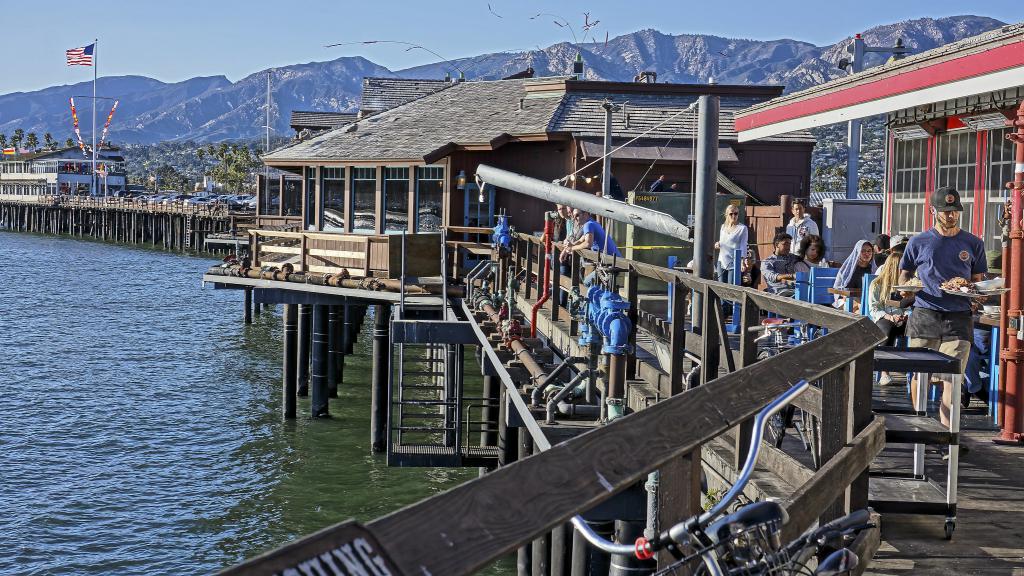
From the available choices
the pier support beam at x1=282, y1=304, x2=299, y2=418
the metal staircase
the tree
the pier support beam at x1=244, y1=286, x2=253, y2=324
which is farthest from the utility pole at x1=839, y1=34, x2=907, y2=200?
the tree

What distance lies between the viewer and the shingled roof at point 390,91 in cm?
3866

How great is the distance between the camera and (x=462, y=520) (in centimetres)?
189

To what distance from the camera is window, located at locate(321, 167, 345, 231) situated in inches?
1190

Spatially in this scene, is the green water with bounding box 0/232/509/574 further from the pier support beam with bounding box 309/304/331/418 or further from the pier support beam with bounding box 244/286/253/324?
the pier support beam with bounding box 244/286/253/324

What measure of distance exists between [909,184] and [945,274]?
9265mm

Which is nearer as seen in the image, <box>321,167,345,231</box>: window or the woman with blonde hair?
the woman with blonde hair

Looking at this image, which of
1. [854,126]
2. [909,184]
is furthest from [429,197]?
[909,184]

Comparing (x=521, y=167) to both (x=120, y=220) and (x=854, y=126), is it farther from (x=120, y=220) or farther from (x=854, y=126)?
(x=120, y=220)

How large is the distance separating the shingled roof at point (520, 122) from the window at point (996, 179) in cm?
1256

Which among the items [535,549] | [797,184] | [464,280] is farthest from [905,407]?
[797,184]

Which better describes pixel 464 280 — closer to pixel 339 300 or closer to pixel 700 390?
pixel 339 300

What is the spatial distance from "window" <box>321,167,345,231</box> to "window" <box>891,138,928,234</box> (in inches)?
642

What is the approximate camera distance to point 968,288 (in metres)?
7.61

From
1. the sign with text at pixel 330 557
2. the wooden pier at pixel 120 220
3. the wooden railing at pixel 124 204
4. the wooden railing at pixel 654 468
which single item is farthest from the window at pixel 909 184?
the wooden railing at pixel 124 204
